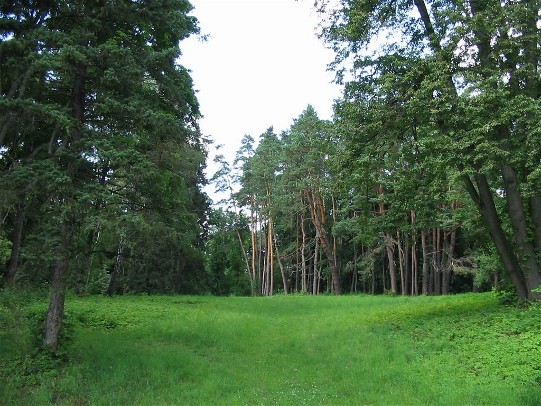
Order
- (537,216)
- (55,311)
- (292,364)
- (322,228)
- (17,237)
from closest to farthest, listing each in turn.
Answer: (55,311) → (292,364) → (17,237) → (537,216) → (322,228)

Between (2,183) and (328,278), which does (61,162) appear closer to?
(2,183)

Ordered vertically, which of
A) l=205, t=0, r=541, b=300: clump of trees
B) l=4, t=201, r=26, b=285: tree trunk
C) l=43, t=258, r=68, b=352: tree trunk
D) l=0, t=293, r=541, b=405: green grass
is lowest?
l=0, t=293, r=541, b=405: green grass

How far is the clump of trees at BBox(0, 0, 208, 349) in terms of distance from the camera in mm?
7949

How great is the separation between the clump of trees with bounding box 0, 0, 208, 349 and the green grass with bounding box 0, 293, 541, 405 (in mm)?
1226

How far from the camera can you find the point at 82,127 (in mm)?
8922

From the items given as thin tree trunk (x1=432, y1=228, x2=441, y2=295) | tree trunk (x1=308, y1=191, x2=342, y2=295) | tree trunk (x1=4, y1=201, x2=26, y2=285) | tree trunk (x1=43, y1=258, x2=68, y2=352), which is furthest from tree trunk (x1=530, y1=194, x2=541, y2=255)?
tree trunk (x1=308, y1=191, x2=342, y2=295)

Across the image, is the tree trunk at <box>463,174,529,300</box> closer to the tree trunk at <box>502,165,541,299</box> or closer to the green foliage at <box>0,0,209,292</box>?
the tree trunk at <box>502,165,541,299</box>

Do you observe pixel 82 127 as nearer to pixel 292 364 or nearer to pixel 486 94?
pixel 292 364

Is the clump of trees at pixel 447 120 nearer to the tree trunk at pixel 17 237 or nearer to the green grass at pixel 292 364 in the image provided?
the green grass at pixel 292 364

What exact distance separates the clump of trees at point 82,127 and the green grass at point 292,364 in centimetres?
123

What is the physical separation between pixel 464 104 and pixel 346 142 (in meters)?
3.51

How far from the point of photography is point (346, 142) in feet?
42.3

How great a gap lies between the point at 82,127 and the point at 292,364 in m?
6.84

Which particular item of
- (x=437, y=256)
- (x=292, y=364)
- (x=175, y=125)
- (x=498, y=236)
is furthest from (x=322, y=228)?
(x=175, y=125)
